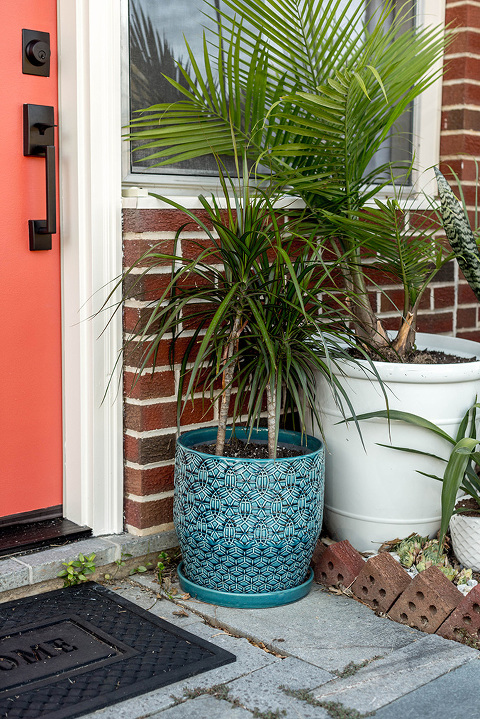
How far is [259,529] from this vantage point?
2.13 meters

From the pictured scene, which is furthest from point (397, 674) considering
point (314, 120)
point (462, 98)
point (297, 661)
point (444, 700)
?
point (462, 98)

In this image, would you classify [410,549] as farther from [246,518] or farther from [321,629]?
[246,518]

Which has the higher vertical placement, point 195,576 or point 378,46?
point 378,46

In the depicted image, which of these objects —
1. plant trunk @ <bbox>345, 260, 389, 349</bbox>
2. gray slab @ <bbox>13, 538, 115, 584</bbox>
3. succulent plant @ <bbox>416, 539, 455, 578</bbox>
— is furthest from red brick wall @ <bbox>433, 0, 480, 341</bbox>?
gray slab @ <bbox>13, 538, 115, 584</bbox>

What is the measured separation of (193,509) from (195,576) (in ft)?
0.66

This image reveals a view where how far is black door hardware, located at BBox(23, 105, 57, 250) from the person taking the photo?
2.28 meters

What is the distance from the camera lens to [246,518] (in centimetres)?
212

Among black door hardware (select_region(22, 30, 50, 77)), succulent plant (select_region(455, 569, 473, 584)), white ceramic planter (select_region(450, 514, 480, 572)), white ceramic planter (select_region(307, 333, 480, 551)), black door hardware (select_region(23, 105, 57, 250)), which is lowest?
succulent plant (select_region(455, 569, 473, 584))

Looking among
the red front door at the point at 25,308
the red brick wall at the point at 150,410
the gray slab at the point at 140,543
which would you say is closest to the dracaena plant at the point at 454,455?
the red brick wall at the point at 150,410

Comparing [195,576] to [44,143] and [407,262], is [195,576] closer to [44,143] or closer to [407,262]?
[407,262]

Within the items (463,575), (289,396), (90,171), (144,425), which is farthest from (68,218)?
(463,575)

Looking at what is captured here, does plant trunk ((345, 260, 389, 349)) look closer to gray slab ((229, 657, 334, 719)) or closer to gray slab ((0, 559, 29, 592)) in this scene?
gray slab ((229, 657, 334, 719))

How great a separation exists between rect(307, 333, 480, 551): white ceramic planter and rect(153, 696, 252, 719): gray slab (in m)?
0.82

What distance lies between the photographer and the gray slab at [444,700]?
1.71 m
